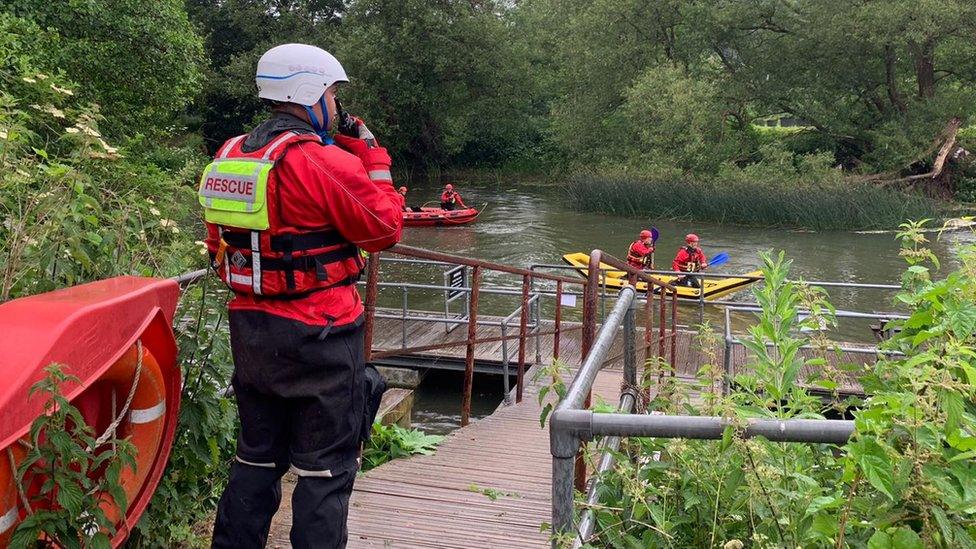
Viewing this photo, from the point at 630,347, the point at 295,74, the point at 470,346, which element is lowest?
the point at 470,346

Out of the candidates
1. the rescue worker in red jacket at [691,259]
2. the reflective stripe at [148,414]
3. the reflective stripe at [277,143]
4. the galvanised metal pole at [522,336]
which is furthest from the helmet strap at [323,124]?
the rescue worker in red jacket at [691,259]

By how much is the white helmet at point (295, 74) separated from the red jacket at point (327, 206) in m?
0.15

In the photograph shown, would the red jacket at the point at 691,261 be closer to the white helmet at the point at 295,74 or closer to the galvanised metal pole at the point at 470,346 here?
the galvanised metal pole at the point at 470,346

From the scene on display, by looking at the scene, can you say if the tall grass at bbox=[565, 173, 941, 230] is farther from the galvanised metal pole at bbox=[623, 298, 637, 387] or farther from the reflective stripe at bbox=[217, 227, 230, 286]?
the reflective stripe at bbox=[217, 227, 230, 286]

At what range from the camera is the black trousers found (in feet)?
8.99

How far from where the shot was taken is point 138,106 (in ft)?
49.8

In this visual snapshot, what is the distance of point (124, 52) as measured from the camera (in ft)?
47.5

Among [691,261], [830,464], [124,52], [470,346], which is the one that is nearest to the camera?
[830,464]

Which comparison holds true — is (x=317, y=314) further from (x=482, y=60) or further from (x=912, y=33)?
(x=482, y=60)

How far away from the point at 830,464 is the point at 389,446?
10.3 feet

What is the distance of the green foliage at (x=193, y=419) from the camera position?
3.10 metres

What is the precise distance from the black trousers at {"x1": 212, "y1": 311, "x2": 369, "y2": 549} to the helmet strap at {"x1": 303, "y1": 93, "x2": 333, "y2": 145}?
0.60m

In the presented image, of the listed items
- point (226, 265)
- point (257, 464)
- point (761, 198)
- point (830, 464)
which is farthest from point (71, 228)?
point (761, 198)

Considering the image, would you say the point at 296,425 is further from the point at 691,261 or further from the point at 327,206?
the point at 691,261
